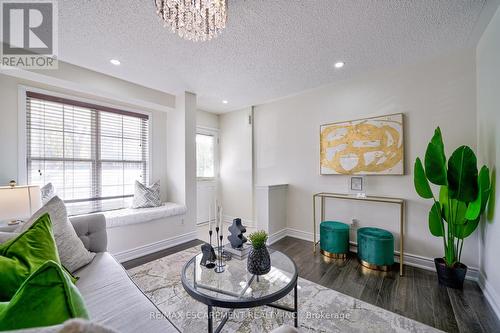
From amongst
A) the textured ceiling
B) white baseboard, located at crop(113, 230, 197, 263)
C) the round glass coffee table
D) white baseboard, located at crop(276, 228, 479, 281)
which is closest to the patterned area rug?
the round glass coffee table

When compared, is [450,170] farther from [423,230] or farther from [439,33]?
[439,33]

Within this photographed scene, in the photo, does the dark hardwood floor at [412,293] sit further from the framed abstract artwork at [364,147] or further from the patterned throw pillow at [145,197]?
the patterned throw pillow at [145,197]

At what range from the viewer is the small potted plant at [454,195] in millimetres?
1817

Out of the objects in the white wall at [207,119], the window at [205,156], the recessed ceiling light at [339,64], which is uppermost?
the recessed ceiling light at [339,64]

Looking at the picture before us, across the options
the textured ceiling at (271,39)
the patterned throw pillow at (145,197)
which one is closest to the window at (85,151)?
the patterned throw pillow at (145,197)

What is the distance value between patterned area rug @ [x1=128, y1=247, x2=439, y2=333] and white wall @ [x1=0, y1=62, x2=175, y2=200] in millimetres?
2204

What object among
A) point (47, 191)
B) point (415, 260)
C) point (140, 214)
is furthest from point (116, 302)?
point (415, 260)

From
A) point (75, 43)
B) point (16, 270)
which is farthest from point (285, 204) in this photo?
point (75, 43)

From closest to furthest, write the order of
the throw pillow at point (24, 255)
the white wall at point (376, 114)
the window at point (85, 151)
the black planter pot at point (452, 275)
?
the throw pillow at point (24, 255) → the black planter pot at point (452, 275) → the white wall at point (376, 114) → the window at point (85, 151)

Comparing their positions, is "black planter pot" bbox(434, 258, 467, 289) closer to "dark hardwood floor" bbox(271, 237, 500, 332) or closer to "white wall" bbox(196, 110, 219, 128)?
"dark hardwood floor" bbox(271, 237, 500, 332)

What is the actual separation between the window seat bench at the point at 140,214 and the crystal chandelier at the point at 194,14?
2.35 metres

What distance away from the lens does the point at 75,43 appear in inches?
81.4

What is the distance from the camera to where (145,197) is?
3.20 meters

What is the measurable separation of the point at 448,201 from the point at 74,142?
15.1 feet
